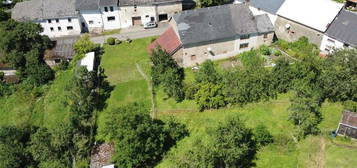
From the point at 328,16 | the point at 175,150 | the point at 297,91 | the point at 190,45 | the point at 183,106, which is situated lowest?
the point at 175,150

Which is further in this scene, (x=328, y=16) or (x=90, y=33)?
(x=90, y=33)

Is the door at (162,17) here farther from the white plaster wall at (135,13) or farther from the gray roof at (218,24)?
the gray roof at (218,24)

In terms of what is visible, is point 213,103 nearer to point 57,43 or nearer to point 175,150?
point 175,150

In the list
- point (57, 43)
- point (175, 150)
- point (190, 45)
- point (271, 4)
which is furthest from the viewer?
point (57, 43)

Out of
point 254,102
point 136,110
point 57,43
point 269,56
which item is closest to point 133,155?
point 136,110

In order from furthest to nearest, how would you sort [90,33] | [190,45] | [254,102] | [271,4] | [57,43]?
1. [90,33]
2. [57,43]
3. [271,4]
4. [190,45]
5. [254,102]

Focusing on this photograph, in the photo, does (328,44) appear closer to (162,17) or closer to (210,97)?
(210,97)

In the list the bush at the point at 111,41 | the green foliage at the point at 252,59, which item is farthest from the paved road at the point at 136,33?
the green foliage at the point at 252,59
